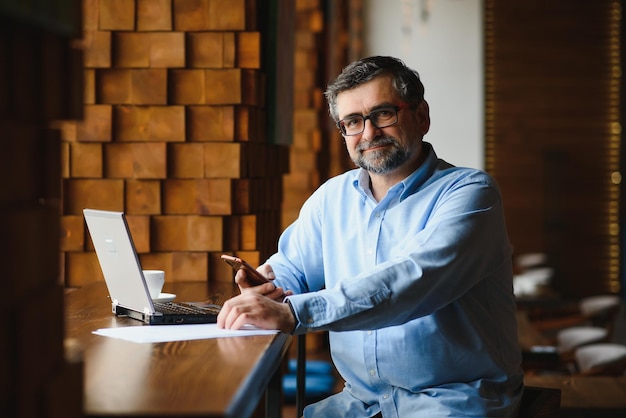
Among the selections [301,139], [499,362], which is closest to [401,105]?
[499,362]

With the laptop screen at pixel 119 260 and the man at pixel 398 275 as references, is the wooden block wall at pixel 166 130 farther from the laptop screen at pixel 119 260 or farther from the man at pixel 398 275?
the laptop screen at pixel 119 260

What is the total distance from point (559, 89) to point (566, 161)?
2.91ft

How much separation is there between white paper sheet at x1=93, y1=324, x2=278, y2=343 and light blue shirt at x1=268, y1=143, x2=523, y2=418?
0.48 ft

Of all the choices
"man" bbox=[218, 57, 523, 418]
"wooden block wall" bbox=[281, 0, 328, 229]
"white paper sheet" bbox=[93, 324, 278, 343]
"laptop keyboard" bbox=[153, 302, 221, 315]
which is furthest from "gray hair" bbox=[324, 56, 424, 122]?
"wooden block wall" bbox=[281, 0, 328, 229]

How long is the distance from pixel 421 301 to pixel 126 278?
0.75 metres

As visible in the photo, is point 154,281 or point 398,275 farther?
point 154,281

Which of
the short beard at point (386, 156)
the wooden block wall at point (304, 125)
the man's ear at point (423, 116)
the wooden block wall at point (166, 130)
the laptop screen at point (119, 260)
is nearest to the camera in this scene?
Answer: the laptop screen at point (119, 260)

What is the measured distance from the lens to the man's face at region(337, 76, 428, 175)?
2.71 meters

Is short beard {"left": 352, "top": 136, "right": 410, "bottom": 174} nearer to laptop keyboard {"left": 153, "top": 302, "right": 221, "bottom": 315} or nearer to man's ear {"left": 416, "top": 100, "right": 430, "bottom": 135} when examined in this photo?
man's ear {"left": 416, "top": 100, "right": 430, "bottom": 135}

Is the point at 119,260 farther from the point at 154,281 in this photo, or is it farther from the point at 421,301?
the point at 421,301

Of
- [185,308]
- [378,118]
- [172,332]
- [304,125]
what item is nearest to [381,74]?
[378,118]

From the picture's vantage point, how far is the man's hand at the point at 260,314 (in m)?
2.16

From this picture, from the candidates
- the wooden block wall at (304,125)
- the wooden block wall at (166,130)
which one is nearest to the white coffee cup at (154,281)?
the wooden block wall at (166,130)

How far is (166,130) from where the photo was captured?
352 cm
